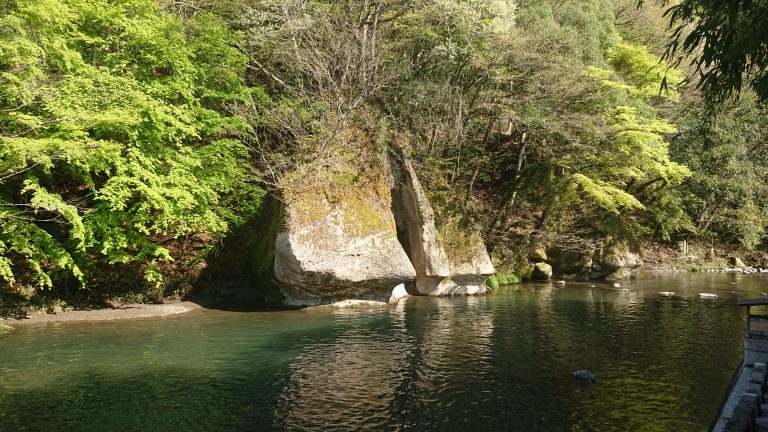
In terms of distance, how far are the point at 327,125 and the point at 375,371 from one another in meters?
15.1

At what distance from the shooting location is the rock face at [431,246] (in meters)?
24.9

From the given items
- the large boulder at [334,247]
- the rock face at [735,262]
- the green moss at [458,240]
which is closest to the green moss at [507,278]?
the green moss at [458,240]

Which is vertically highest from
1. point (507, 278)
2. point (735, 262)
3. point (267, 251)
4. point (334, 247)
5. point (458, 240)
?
point (458, 240)

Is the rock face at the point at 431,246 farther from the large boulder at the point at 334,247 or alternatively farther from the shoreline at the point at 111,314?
the shoreline at the point at 111,314

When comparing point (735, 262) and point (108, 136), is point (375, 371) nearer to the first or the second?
point (108, 136)

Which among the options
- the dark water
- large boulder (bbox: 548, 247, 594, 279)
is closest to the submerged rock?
the dark water

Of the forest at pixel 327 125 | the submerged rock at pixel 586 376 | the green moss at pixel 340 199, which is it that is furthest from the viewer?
the green moss at pixel 340 199

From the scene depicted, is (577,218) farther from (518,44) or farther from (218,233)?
(218,233)

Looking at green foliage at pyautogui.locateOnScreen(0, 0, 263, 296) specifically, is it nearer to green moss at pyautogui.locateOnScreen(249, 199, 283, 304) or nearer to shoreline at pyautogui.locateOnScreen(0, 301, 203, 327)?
shoreline at pyautogui.locateOnScreen(0, 301, 203, 327)

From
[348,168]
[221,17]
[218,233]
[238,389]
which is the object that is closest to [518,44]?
[348,168]

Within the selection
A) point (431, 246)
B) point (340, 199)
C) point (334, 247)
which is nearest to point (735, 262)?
point (431, 246)

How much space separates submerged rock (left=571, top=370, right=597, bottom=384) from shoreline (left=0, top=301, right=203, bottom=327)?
15.3 m

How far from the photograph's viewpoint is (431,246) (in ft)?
81.3

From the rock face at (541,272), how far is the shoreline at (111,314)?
66.1 ft
